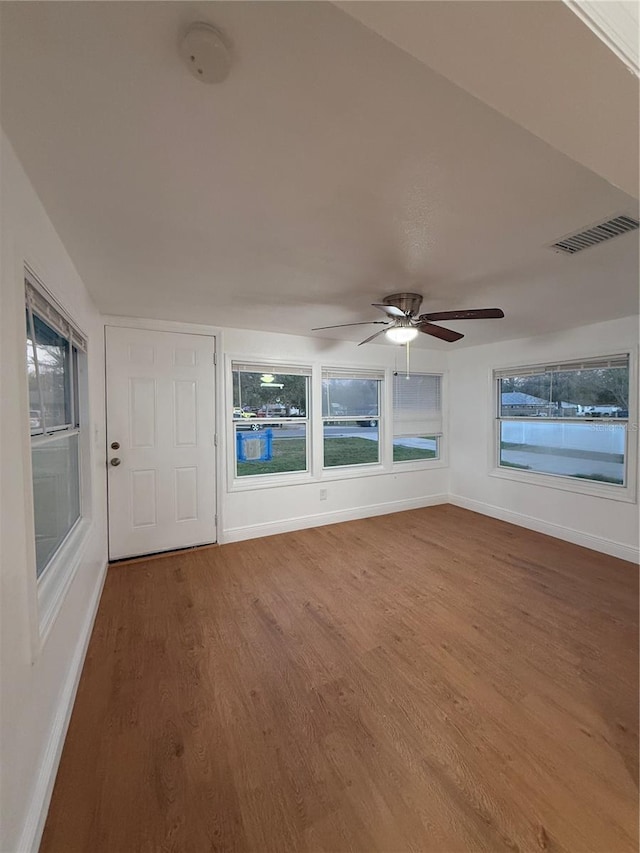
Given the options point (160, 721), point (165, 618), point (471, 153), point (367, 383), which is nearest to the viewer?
point (471, 153)

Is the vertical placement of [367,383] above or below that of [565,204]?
below

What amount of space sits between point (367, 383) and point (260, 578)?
2.81m

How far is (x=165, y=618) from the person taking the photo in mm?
2402

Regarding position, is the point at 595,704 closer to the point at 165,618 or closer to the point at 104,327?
the point at 165,618

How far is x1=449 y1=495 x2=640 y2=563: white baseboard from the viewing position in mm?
3338

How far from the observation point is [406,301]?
2.60 metres

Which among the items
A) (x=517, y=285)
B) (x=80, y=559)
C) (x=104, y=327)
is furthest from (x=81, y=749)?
(x=517, y=285)

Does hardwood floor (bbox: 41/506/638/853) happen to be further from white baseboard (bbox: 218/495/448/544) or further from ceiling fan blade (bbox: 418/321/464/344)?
ceiling fan blade (bbox: 418/321/464/344)

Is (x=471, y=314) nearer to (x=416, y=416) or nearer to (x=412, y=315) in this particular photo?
(x=412, y=315)

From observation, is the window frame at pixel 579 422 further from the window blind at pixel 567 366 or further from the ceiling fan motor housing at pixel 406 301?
the ceiling fan motor housing at pixel 406 301

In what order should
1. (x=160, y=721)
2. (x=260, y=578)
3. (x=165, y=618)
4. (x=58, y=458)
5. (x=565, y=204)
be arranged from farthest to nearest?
(x=260, y=578) → (x=165, y=618) → (x=58, y=458) → (x=160, y=721) → (x=565, y=204)

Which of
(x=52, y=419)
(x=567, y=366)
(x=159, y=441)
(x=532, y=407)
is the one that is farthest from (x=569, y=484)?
(x=52, y=419)

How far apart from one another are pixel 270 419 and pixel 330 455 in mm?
942

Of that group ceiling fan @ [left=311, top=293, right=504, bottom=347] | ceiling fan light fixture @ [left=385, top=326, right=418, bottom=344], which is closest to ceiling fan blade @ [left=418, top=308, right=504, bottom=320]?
ceiling fan @ [left=311, top=293, right=504, bottom=347]
